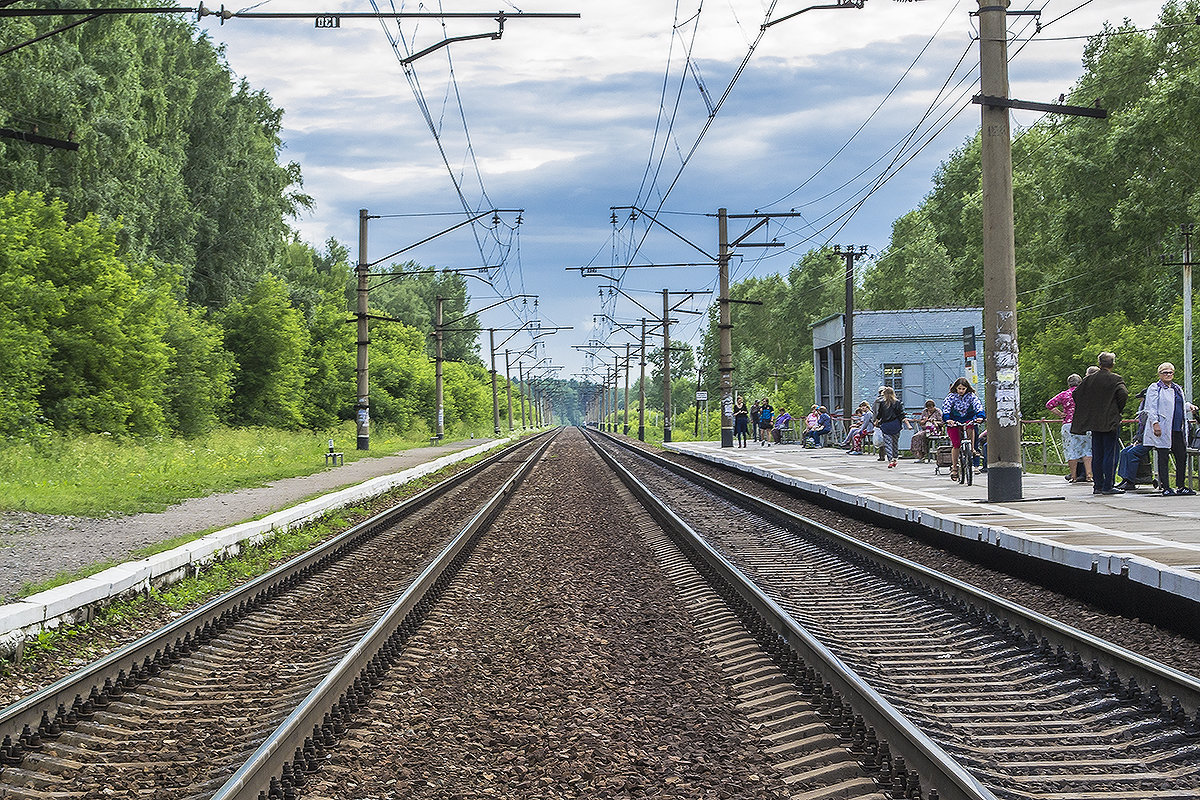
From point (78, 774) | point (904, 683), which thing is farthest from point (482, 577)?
point (78, 774)

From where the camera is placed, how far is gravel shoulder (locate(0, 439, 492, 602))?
11086 mm

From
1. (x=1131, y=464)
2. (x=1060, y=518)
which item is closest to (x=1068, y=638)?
(x=1060, y=518)

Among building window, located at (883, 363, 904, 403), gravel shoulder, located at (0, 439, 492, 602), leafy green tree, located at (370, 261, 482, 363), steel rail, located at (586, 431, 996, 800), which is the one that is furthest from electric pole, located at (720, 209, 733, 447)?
leafy green tree, located at (370, 261, 482, 363)

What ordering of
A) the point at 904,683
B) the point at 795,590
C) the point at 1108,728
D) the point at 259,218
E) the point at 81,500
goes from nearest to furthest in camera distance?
the point at 1108,728, the point at 904,683, the point at 795,590, the point at 81,500, the point at 259,218

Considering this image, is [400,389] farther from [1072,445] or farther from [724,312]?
[1072,445]

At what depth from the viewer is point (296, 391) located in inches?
2157

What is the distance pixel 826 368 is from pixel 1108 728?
189 ft

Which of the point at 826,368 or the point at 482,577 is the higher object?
the point at 826,368

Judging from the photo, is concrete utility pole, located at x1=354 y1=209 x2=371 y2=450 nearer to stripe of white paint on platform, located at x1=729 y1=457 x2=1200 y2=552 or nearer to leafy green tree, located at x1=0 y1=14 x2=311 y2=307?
leafy green tree, located at x1=0 y1=14 x2=311 y2=307

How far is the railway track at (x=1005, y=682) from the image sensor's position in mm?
4984

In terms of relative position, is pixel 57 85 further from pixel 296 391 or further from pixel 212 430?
pixel 296 391

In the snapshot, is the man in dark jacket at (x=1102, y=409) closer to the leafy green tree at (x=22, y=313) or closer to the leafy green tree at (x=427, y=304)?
the leafy green tree at (x=22, y=313)

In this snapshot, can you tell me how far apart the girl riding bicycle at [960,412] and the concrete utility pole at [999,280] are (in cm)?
302

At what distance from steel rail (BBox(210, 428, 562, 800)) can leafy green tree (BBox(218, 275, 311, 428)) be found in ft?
135
